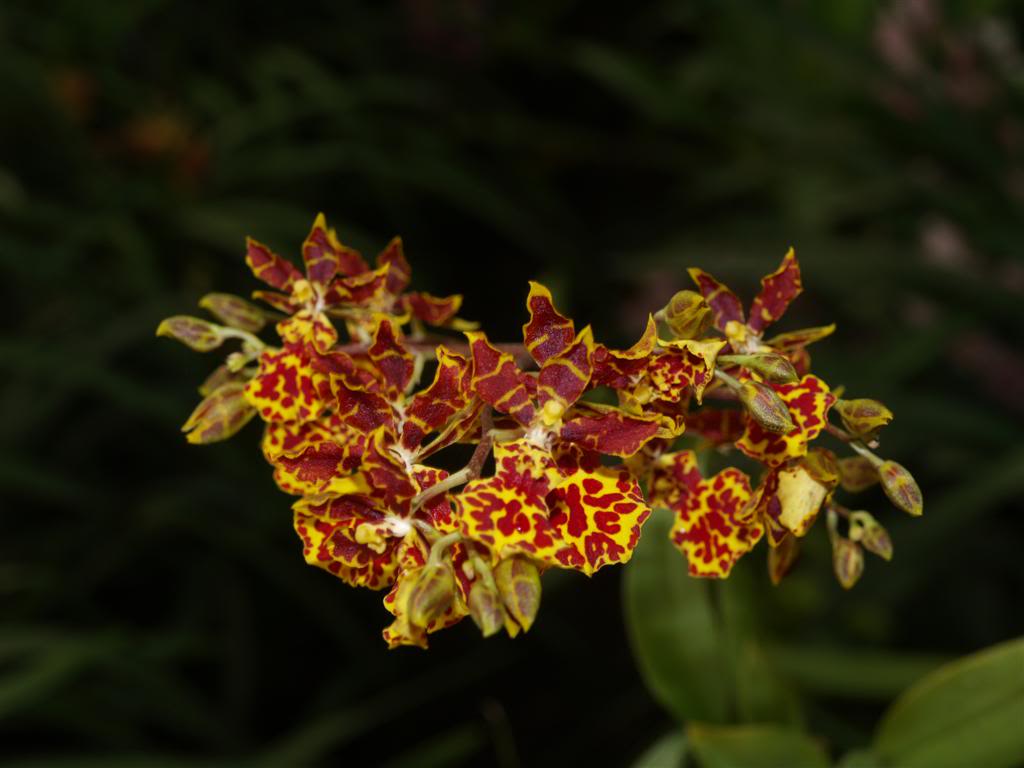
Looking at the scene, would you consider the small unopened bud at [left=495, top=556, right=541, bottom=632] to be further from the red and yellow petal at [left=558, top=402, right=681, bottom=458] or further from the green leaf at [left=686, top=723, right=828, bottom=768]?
the green leaf at [left=686, top=723, right=828, bottom=768]

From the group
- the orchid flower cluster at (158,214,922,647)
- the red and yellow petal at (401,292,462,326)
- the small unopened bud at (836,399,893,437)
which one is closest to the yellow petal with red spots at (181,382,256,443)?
the orchid flower cluster at (158,214,922,647)

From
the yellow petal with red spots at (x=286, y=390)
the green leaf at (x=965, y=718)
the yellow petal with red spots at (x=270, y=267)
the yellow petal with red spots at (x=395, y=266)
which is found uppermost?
the yellow petal with red spots at (x=270, y=267)

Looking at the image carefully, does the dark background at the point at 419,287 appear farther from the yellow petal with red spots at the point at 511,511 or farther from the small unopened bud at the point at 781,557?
the yellow petal with red spots at the point at 511,511

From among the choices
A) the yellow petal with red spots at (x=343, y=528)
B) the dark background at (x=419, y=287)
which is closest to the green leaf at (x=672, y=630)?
the yellow petal with red spots at (x=343, y=528)

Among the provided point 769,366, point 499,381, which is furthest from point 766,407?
point 499,381

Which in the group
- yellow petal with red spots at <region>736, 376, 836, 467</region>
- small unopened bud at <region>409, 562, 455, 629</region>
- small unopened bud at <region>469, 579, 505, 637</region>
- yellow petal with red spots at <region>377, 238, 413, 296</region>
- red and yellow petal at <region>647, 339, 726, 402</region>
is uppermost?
yellow petal with red spots at <region>377, 238, 413, 296</region>

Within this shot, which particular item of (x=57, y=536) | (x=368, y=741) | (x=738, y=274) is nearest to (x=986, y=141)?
(x=738, y=274)

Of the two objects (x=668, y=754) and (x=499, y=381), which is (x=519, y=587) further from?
(x=668, y=754)
